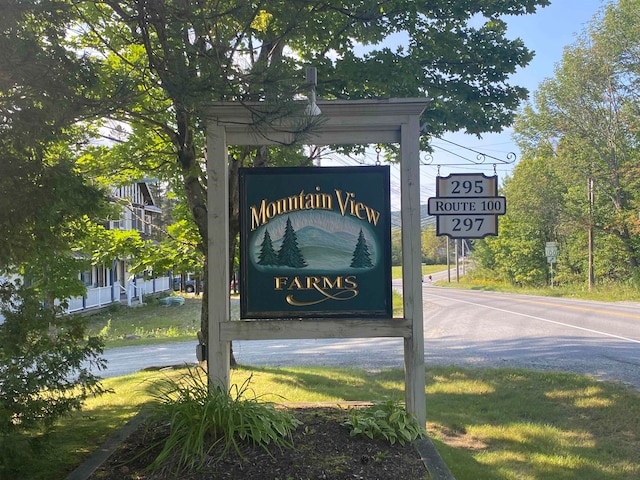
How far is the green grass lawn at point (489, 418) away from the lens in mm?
4086

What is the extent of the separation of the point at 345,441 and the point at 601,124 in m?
33.5

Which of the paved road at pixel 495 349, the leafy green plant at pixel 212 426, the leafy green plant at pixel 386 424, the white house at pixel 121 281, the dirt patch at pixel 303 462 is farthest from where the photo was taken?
the white house at pixel 121 281

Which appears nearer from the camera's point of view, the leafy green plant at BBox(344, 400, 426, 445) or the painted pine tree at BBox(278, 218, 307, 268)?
the leafy green plant at BBox(344, 400, 426, 445)

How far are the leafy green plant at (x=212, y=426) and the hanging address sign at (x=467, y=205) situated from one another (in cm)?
276

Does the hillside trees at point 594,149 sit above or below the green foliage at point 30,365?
above

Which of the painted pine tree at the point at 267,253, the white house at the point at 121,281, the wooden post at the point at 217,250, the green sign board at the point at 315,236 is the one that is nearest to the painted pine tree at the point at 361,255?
the green sign board at the point at 315,236

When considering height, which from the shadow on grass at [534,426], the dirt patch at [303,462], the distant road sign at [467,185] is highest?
the distant road sign at [467,185]

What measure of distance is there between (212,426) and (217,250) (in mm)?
1489

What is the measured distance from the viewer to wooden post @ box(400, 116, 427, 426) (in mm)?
4391

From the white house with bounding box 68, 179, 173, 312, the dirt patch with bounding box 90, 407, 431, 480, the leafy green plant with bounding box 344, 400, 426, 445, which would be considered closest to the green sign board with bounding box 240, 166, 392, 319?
Result: the leafy green plant with bounding box 344, 400, 426, 445

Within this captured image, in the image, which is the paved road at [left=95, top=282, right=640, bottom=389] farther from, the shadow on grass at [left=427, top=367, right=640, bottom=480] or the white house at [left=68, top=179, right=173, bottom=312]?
the white house at [left=68, top=179, right=173, bottom=312]

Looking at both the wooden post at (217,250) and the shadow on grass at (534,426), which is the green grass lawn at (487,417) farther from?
the wooden post at (217,250)

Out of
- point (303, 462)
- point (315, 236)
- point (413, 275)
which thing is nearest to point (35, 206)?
point (315, 236)

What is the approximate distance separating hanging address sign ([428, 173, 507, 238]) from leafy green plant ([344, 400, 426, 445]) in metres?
2.12
